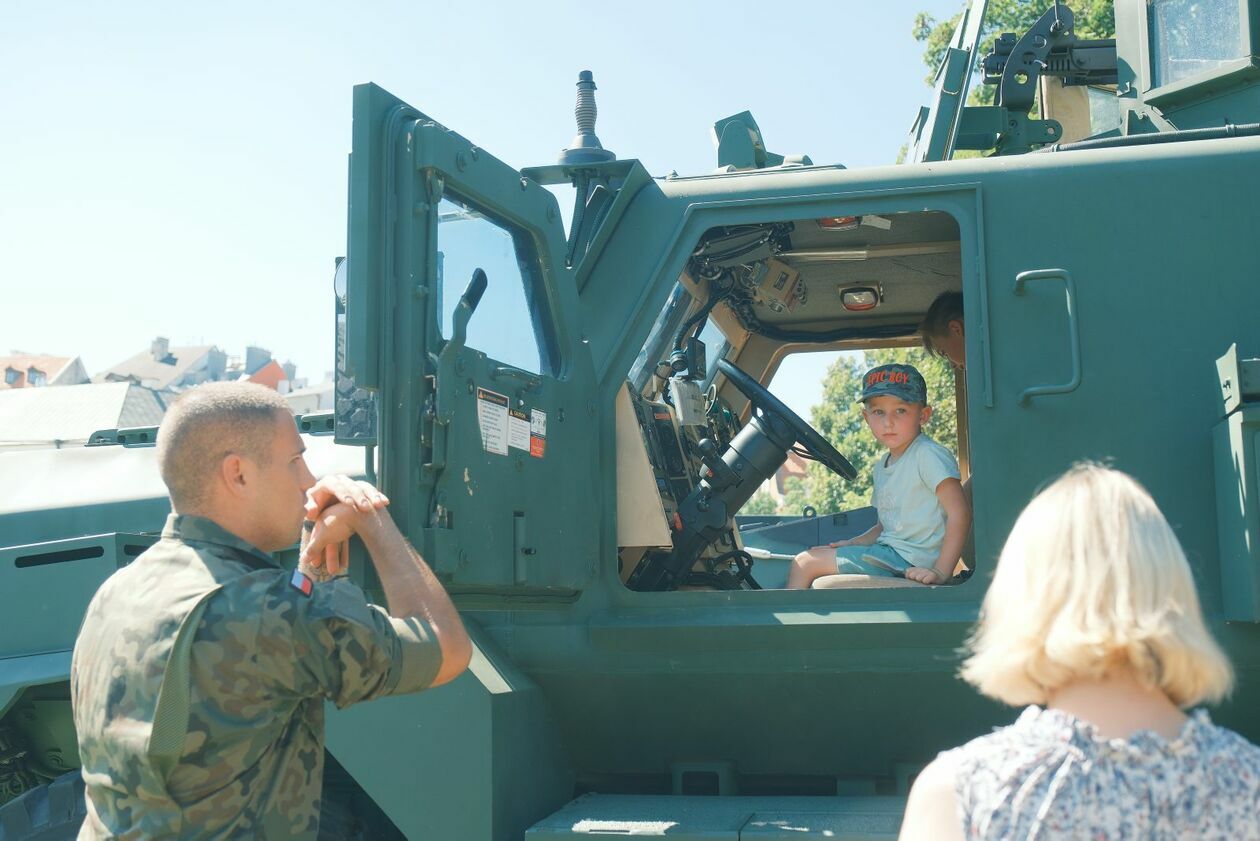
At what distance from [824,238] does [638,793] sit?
179 cm

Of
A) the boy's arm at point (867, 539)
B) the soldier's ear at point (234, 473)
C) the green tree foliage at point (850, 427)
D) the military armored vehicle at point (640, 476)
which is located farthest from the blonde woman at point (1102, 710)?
the green tree foliage at point (850, 427)

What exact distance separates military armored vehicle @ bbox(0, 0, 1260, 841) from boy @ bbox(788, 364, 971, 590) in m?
0.33

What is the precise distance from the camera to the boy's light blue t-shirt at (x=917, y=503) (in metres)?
3.81

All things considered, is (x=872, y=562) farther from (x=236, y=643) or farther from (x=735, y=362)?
(x=236, y=643)

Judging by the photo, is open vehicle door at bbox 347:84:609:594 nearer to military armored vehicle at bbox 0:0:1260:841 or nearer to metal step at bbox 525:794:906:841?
military armored vehicle at bbox 0:0:1260:841

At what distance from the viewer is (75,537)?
3.73 m

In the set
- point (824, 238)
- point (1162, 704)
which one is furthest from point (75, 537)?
point (1162, 704)

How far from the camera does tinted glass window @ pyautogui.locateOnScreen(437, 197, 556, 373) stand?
127 inches

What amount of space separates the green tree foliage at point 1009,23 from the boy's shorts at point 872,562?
1438cm

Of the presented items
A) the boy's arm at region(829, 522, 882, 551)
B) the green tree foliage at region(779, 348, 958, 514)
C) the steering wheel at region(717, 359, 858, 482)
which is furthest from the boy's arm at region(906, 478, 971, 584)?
the green tree foliage at region(779, 348, 958, 514)

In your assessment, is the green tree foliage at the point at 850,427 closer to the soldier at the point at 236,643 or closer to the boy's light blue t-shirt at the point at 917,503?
the boy's light blue t-shirt at the point at 917,503

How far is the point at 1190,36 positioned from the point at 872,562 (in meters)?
2.10

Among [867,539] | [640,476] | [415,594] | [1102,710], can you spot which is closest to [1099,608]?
[1102,710]

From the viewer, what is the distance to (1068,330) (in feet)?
11.3
